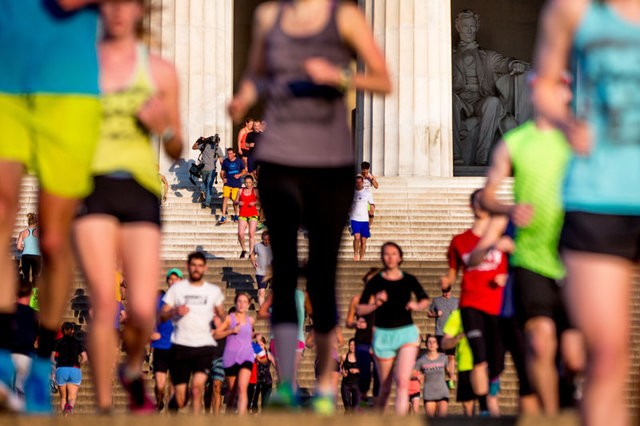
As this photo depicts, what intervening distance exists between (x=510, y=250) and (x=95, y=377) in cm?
354

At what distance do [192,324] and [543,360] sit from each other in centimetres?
601

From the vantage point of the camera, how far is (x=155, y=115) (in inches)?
301

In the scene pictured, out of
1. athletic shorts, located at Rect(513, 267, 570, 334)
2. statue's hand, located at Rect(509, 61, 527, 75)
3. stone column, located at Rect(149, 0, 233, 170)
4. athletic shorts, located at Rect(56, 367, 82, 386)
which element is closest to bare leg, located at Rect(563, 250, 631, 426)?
athletic shorts, located at Rect(513, 267, 570, 334)

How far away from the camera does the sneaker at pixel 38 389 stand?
6914 mm

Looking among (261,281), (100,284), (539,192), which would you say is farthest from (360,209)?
(100,284)

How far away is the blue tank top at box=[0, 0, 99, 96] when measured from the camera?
6.82 m

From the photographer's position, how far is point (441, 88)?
31469 millimetres

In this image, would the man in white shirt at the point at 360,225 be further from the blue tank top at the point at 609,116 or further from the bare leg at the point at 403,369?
the blue tank top at the point at 609,116

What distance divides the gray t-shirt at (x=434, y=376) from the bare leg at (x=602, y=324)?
10.1 m

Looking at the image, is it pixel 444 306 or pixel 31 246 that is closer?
pixel 444 306

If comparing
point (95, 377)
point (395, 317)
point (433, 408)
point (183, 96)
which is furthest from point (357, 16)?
point (183, 96)

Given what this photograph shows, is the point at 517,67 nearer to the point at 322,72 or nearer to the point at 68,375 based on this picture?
the point at 68,375

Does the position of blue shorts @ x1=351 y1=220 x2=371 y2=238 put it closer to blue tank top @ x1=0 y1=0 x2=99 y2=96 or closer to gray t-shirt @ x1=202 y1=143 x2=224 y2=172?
gray t-shirt @ x1=202 y1=143 x2=224 y2=172

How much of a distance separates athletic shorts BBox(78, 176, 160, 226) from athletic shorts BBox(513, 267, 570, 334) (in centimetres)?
258
